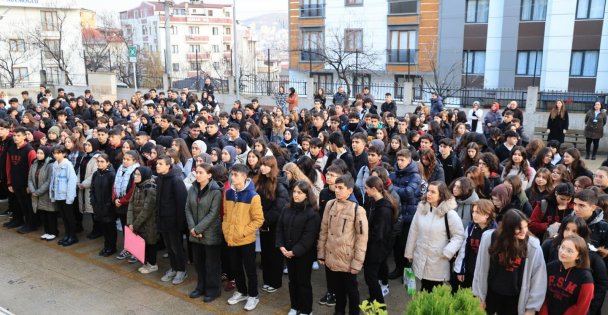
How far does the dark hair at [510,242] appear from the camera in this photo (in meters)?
4.41

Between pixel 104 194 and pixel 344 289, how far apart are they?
13.5 ft

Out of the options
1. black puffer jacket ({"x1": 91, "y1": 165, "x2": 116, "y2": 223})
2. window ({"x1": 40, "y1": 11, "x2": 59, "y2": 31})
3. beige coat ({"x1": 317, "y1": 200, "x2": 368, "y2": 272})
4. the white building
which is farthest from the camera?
window ({"x1": 40, "y1": 11, "x2": 59, "y2": 31})

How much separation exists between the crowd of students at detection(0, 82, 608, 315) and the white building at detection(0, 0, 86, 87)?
122 ft

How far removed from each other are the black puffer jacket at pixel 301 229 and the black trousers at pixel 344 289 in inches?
16.0

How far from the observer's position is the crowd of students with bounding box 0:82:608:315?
4.59 meters

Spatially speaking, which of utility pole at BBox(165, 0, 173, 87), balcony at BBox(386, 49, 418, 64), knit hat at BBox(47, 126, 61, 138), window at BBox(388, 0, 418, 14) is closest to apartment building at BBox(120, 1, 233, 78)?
balcony at BBox(386, 49, 418, 64)

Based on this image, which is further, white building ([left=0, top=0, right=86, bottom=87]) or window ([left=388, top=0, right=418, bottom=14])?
white building ([left=0, top=0, right=86, bottom=87])

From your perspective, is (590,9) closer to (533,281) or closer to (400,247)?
(400,247)

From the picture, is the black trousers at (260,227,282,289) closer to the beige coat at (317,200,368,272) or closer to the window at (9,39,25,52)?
the beige coat at (317,200,368,272)

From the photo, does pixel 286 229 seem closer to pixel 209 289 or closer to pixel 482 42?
pixel 209 289

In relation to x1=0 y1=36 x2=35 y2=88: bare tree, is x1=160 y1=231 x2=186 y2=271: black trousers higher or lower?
lower

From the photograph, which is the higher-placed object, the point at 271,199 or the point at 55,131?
the point at 55,131

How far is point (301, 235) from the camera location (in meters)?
5.42

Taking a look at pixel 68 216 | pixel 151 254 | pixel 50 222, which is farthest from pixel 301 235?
pixel 50 222
